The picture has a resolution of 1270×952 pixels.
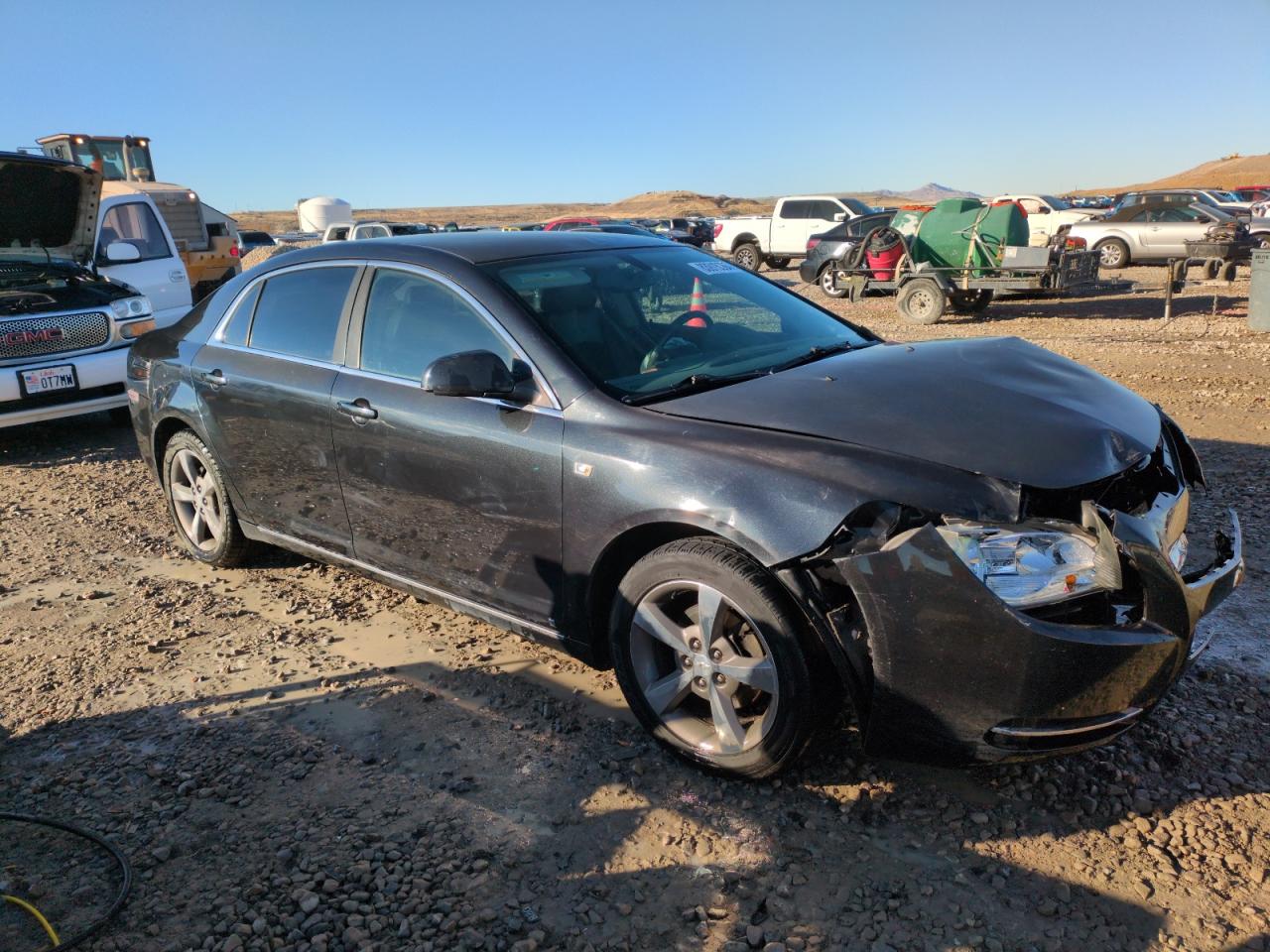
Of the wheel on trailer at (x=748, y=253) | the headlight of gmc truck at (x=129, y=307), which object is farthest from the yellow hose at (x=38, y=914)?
the wheel on trailer at (x=748, y=253)

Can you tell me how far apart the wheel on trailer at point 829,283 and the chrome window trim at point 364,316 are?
1453 cm

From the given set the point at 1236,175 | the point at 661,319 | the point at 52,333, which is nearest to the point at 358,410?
the point at 661,319

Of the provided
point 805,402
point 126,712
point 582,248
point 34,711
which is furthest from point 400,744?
point 582,248

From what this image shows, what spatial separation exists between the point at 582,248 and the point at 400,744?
7.08 feet

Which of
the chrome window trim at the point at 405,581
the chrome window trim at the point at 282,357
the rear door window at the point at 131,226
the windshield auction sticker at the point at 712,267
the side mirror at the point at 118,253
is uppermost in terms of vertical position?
the rear door window at the point at 131,226

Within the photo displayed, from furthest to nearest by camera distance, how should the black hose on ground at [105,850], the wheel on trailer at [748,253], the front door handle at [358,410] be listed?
the wheel on trailer at [748,253], the front door handle at [358,410], the black hose on ground at [105,850]

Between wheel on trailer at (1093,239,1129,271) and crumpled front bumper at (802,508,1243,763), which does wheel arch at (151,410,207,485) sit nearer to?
crumpled front bumper at (802,508,1243,763)

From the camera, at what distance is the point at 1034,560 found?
2.65 metres

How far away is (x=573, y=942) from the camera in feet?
8.20

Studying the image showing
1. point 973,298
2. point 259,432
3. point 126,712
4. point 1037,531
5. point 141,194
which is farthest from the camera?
point 973,298

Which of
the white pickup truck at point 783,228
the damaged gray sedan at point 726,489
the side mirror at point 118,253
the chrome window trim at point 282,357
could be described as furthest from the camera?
the white pickup truck at point 783,228

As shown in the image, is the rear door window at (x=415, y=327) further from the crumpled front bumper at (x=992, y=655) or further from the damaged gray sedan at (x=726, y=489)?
the crumpled front bumper at (x=992, y=655)

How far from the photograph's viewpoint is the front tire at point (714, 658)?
113 inches

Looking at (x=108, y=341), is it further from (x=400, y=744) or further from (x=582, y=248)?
(x=400, y=744)
